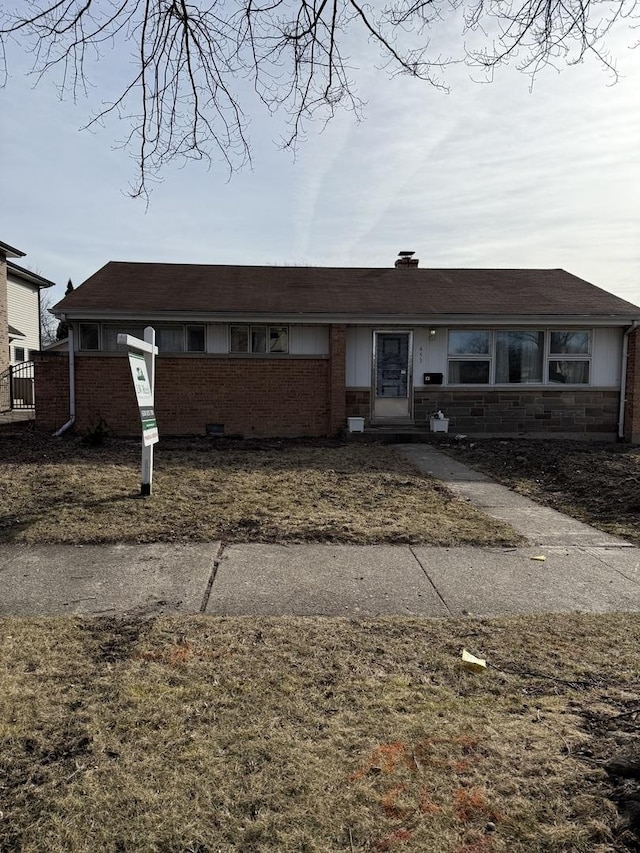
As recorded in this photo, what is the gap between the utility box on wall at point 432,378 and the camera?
45.3 feet

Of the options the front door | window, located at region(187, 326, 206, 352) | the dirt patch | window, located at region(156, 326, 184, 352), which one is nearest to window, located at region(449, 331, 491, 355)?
the front door

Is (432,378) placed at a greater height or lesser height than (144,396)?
greater

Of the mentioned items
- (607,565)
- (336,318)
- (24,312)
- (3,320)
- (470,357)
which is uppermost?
(24,312)

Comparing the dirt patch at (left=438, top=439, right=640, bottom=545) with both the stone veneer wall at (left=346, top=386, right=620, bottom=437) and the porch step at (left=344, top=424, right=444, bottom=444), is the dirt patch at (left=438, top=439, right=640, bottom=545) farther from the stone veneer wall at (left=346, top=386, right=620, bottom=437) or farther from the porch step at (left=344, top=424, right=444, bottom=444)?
the stone veneer wall at (left=346, top=386, right=620, bottom=437)

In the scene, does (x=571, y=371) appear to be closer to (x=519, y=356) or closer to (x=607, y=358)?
(x=607, y=358)

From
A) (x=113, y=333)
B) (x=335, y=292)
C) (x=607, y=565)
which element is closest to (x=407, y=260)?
(x=335, y=292)

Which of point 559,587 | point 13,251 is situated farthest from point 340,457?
point 13,251

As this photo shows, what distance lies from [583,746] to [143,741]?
186 cm

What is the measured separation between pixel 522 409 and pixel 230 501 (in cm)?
933

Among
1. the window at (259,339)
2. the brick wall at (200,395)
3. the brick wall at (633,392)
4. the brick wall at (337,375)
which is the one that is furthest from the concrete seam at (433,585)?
the brick wall at (633,392)

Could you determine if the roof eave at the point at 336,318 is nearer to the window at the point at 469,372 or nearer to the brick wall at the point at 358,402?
the window at the point at 469,372

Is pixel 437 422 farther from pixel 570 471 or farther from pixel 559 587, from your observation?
pixel 559 587

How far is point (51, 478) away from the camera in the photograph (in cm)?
801

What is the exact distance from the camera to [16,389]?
23.0 meters
